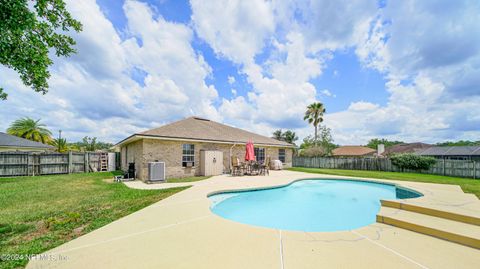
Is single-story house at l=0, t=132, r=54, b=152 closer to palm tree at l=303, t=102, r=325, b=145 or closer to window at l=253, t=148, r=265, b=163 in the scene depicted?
window at l=253, t=148, r=265, b=163

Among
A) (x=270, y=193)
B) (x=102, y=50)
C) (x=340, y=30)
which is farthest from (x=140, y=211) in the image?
(x=340, y=30)

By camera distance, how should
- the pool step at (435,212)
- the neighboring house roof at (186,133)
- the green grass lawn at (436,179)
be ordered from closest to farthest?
1. the pool step at (435,212)
2. the green grass lawn at (436,179)
3. the neighboring house roof at (186,133)

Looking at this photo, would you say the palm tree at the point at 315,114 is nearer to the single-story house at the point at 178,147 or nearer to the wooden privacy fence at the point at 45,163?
the single-story house at the point at 178,147

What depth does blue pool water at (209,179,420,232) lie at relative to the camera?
215 inches

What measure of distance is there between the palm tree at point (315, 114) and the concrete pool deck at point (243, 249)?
95.3 ft

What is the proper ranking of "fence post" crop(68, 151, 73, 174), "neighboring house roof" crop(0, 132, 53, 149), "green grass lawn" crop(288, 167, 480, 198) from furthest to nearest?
"neighboring house roof" crop(0, 132, 53, 149) → "fence post" crop(68, 151, 73, 174) → "green grass lawn" crop(288, 167, 480, 198)

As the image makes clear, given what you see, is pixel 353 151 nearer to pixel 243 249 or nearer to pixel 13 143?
pixel 243 249

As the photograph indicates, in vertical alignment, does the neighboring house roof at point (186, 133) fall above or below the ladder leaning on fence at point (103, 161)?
above

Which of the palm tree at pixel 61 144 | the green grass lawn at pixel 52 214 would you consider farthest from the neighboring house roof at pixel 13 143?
the green grass lawn at pixel 52 214

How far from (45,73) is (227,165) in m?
11.8

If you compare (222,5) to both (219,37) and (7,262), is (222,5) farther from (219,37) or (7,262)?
(7,262)

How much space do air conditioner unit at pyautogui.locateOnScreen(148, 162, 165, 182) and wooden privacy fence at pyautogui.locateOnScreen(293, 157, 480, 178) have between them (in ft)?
54.3

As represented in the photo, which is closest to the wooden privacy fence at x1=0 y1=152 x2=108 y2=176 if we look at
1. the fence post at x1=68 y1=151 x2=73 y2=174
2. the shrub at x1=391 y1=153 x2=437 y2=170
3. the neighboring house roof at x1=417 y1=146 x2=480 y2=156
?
the fence post at x1=68 y1=151 x2=73 y2=174

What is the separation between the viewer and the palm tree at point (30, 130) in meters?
25.8
